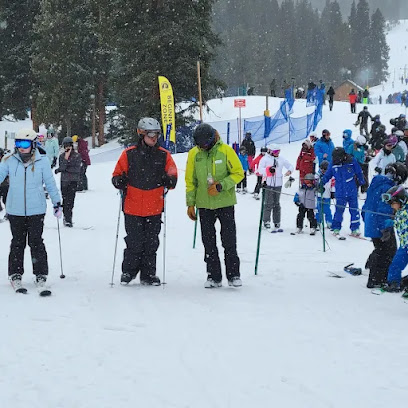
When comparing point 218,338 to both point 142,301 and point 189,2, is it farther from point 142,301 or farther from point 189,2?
point 189,2

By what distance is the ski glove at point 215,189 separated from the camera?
6.32 metres

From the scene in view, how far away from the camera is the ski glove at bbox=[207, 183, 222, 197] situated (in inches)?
249

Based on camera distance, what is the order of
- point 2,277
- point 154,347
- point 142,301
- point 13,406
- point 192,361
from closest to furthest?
point 13,406
point 192,361
point 154,347
point 142,301
point 2,277

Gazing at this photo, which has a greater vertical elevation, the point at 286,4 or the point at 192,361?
the point at 286,4

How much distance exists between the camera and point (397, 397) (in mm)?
3695

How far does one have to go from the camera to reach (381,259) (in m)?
6.87

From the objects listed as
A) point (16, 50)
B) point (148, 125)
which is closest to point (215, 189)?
point (148, 125)

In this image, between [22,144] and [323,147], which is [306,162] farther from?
[22,144]

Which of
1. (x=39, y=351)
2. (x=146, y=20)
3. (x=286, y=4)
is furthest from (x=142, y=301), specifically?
(x=286, y=4)

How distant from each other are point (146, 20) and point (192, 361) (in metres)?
27.0

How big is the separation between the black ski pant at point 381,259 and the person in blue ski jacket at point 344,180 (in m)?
4.00

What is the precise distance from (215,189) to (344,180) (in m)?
5.32

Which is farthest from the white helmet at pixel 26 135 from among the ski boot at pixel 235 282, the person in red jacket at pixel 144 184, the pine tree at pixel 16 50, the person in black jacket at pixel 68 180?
the pine tree at pixel 16 50

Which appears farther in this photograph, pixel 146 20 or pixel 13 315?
pixel 146 20
